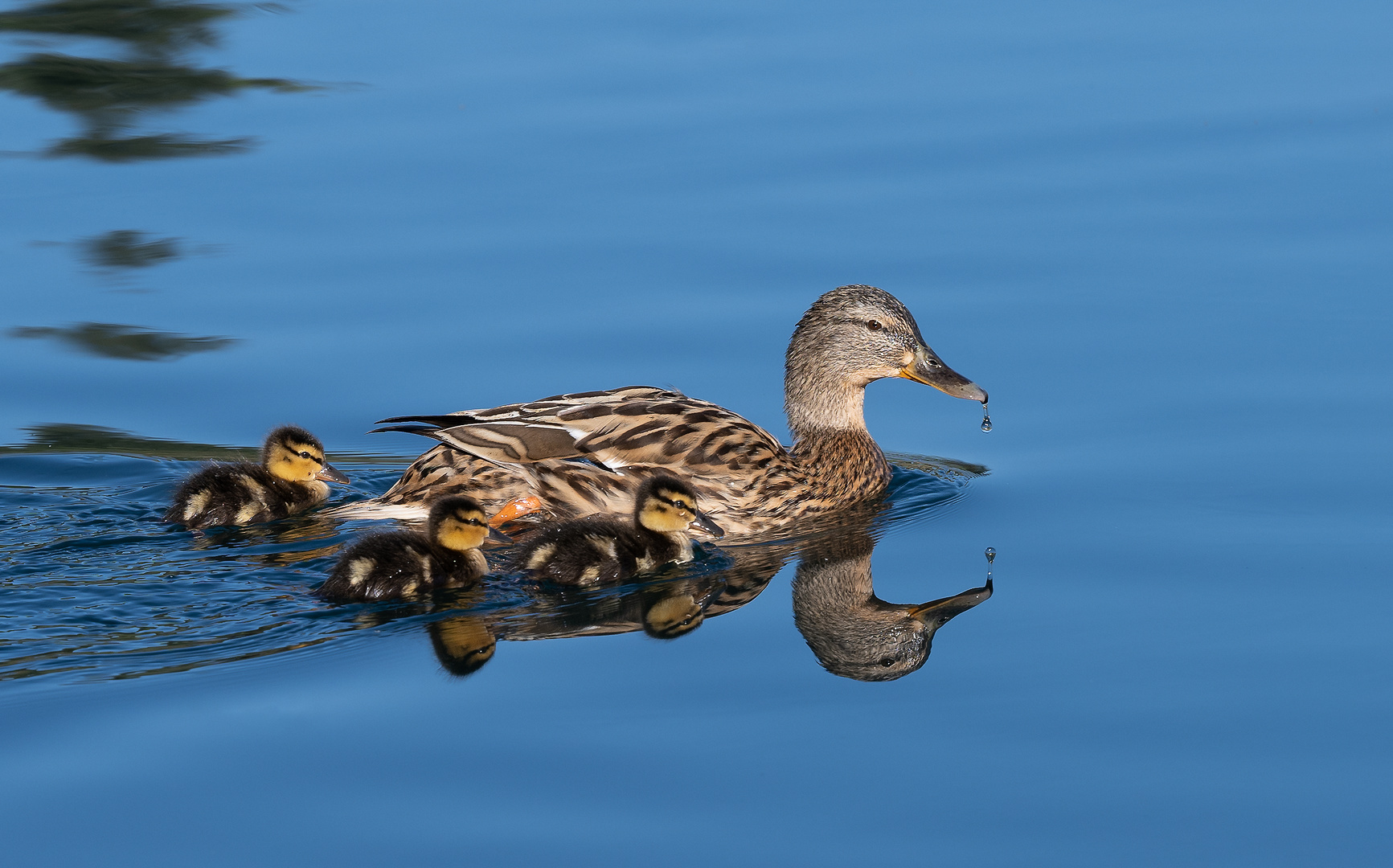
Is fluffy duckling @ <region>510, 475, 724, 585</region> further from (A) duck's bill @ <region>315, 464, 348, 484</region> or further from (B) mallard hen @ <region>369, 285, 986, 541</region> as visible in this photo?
(A) duck's bill @ <region>315, 464, 348, 484</region>

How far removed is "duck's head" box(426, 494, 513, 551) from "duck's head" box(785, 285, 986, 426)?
6.39ft

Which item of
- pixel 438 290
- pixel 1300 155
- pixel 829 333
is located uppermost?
pixel 1300 155

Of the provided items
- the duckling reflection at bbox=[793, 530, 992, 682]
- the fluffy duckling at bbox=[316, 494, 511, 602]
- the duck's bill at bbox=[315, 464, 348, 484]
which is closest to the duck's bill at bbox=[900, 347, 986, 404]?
the duckling reflection at bbox=[793, 530, 992, 682]

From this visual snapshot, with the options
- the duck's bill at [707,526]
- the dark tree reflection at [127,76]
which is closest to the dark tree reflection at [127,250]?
the dark tree reflection at [127,76]

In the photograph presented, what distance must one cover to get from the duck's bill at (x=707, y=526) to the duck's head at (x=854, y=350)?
120cm

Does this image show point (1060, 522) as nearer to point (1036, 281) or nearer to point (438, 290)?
point (1036, 281)

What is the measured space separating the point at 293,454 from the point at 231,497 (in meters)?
0.29

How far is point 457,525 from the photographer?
20.7 ft

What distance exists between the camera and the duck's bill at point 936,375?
25.0ft

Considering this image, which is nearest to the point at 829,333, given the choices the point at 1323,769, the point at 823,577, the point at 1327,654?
the point at 823,577

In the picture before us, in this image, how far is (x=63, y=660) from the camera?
5.46 metres

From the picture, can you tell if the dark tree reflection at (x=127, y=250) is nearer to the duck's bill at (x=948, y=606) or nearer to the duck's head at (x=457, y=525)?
the duck's head at (x=457, y=525)

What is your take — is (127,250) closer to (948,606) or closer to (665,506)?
(665,506)

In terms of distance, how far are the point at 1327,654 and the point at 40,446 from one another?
485 centimetres
